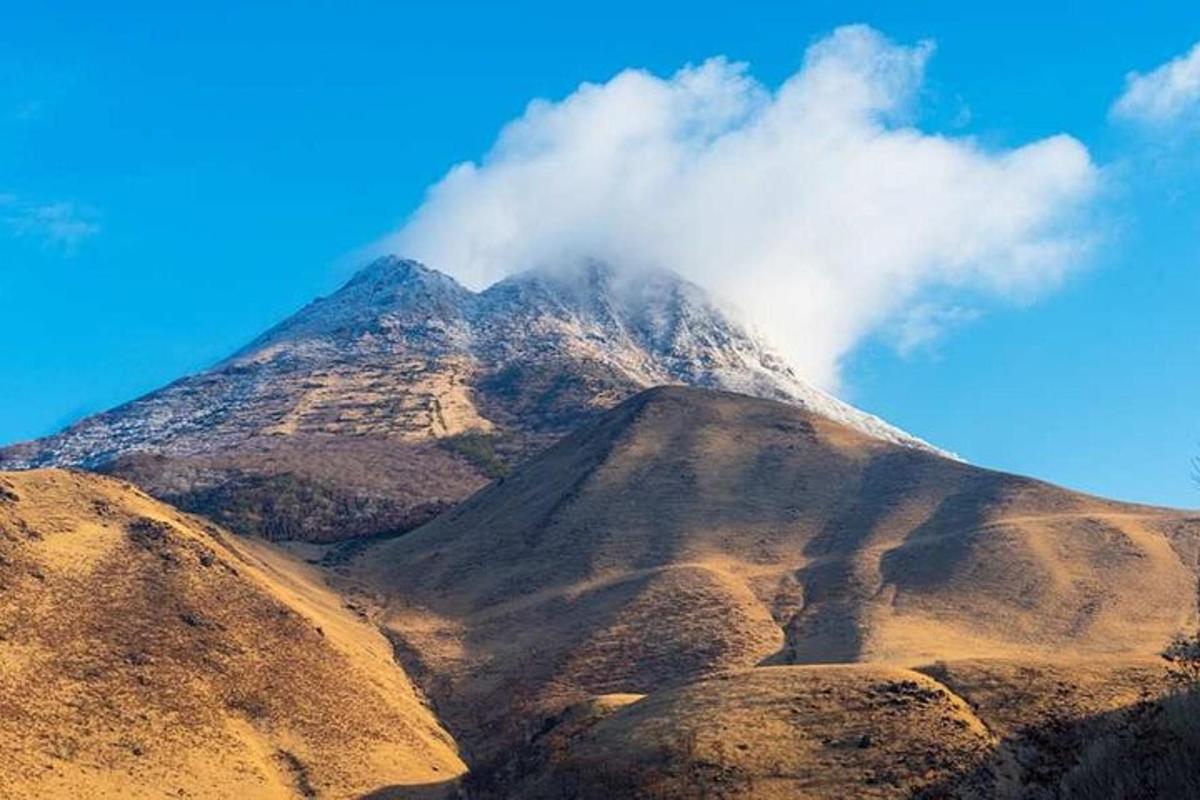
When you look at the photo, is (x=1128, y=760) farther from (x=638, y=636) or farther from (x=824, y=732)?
(x=638, y=636)

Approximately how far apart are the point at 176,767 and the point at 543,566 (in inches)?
1947

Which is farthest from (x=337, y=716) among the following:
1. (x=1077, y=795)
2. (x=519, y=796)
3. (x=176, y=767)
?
(x=1077, y=795)

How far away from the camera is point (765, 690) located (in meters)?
61.6

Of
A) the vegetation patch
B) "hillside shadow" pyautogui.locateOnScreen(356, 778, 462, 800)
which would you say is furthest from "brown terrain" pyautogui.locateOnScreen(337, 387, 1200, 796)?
the vegetation patch

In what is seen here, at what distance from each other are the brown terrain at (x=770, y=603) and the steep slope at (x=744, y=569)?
29 cm

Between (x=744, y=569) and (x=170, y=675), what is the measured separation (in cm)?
4867

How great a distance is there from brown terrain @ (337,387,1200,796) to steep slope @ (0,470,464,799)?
699 cm

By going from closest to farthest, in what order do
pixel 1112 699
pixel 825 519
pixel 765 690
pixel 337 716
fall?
pixel 1112 699 → pixel 765 690 → pixel 337 716 → pixel 825 519

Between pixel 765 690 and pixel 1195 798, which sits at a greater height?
pixel 765 690

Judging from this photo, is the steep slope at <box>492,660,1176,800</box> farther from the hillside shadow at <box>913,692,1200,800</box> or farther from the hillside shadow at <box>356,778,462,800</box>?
the hillside shadow at <box>913,692,1200,800</box>

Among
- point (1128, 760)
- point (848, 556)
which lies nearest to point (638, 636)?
point (848, 556)

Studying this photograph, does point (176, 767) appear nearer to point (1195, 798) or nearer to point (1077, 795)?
point (1077, 795)

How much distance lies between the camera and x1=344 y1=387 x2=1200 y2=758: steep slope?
290ft

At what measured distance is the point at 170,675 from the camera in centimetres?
7531
